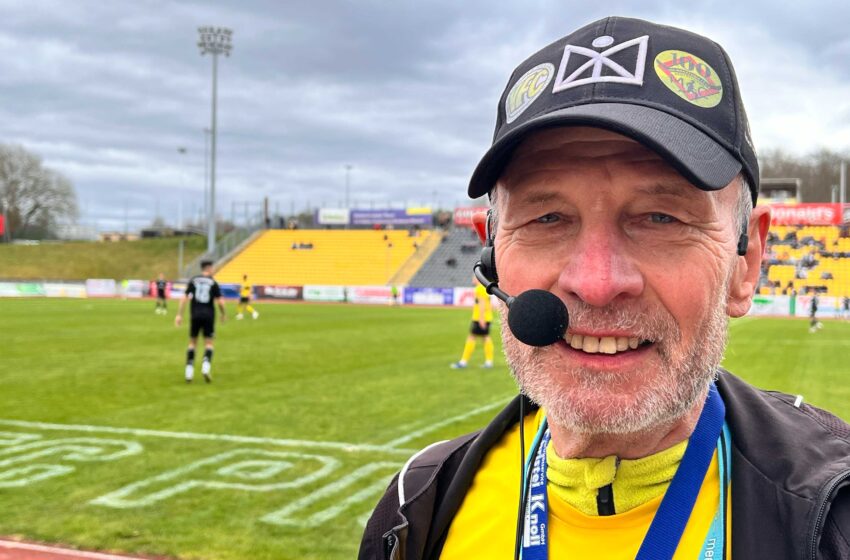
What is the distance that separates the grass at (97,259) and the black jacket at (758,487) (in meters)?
65.4

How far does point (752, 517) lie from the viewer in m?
1.37

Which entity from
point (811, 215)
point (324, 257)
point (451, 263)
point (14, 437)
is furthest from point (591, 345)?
point (324, 257)

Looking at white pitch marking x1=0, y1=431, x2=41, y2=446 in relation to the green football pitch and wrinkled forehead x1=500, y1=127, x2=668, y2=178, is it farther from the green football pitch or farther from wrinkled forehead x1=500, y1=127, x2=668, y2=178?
wrinkled forehead x1=500, y1=127, x2=668, y2=178

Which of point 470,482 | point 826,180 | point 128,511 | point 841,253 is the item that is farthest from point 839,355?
point 826,180

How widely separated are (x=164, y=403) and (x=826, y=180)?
3088 inches

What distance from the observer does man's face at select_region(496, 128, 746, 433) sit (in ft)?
4.65

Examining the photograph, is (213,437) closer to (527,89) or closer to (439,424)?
(439,424)

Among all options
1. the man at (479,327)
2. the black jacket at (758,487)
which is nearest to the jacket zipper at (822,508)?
the black jacket at (758,487)

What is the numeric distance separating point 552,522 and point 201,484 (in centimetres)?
563

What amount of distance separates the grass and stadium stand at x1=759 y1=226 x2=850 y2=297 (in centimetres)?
4885

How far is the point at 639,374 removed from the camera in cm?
143

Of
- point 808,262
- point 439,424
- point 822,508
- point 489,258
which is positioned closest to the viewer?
point 822,508

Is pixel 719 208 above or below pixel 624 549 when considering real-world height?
above

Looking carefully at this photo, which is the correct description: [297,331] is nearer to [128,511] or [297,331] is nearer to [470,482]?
[128,511]
